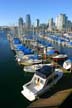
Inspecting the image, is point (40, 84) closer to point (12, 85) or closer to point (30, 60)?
point (12, 85)

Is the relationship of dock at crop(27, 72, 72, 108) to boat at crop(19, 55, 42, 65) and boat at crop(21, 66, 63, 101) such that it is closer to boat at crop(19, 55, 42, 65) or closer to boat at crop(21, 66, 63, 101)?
boat at crop(21, 66, 63, 101)

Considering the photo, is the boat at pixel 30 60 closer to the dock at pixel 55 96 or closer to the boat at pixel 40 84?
the boat at pixel 40 84

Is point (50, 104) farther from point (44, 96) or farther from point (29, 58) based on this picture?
point (29, 58)

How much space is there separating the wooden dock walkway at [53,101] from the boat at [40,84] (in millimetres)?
2002

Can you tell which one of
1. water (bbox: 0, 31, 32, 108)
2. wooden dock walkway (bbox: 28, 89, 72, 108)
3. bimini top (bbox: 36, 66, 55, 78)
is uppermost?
bimini top (bbox: 36, 66, 55, 78)

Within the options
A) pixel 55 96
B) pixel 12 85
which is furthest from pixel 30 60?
pixel 55 96

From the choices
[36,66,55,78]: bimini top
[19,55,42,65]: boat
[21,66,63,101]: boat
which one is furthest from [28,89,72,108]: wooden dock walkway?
[19,55,42,65]: boat

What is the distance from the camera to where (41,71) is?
33000 mm

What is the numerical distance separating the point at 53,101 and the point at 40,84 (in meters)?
5.23

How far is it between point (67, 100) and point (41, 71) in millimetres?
8045

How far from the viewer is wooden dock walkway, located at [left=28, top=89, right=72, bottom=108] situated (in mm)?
24870

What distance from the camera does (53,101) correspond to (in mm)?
25750

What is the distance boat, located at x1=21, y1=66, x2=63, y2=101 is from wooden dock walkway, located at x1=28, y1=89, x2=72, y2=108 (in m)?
2.00

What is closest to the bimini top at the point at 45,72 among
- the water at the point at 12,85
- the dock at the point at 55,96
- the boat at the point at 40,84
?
the boat at the point at 40,84
